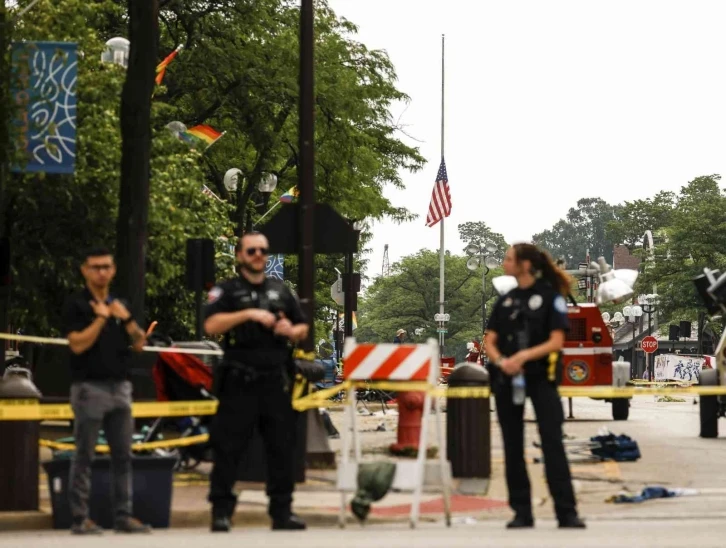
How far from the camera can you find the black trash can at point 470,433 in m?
14.3

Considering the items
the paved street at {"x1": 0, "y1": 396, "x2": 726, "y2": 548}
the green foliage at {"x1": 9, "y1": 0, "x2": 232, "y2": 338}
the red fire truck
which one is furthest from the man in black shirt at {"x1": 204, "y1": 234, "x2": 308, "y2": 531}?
the red fire truck

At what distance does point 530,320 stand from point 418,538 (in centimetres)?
163

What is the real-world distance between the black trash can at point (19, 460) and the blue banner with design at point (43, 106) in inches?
220

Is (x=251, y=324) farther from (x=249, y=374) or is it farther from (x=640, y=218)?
(x=640, y=218)

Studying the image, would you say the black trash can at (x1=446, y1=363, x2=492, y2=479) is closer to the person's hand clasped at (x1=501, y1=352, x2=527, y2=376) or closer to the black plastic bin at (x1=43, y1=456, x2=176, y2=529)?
the black plastic bin at (x1=43, y1=456, x2=176, y2=529)

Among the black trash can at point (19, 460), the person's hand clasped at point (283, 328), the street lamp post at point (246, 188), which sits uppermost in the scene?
the street lamp post at point (246, 188)

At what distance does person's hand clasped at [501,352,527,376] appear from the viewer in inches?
414

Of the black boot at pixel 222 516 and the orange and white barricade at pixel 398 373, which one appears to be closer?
the black boot at pixel 222 516

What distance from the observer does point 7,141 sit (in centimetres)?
1798

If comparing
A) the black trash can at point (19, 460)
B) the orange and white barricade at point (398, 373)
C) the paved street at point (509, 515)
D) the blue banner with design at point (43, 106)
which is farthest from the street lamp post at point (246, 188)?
the orange and white barricade at point (398, 373)

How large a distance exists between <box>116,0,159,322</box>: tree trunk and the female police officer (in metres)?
8.07

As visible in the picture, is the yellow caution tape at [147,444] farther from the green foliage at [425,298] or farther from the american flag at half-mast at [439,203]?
the green foliage at [425,298]

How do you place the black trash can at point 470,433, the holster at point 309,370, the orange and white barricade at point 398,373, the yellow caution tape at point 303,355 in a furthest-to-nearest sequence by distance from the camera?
the yellow caution tape at point 303,355
the holster at point 309,370
the black trash can at point 470,433
the orange and white barricade at point 398,373

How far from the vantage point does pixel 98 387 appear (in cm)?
1079
